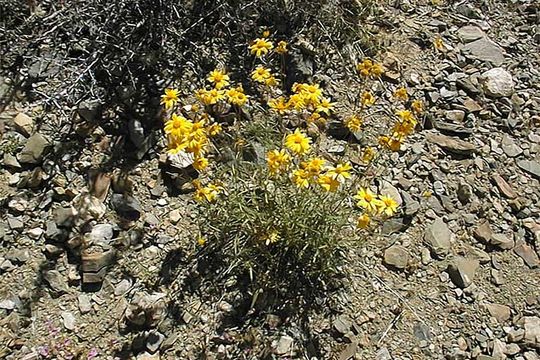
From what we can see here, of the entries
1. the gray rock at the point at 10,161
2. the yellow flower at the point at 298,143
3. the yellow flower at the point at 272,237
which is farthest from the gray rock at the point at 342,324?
the gray rock at the point at 10,161

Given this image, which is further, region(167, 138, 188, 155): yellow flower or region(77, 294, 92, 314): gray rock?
region(77, 294, 92, 314): gray rock

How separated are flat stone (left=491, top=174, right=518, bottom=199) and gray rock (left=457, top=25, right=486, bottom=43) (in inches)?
41.2

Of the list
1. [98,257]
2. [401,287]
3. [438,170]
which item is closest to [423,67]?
[438,170]

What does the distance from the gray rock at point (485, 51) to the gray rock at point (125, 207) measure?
223 centimetres

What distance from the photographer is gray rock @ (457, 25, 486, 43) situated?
392cm

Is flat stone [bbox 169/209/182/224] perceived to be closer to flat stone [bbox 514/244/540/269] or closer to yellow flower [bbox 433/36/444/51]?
flat stone [bbox 514/244/540/269]

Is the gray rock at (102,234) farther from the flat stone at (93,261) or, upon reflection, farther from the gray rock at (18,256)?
the gray rock at (18,256)

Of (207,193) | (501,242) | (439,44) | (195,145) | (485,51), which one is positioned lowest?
(501,242)

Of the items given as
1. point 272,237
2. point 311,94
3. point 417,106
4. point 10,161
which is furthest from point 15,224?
point 417,106

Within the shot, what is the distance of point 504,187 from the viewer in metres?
3.26

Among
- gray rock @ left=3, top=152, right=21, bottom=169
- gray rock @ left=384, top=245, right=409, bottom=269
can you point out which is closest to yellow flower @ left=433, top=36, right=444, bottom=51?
gray rock @ left=384, top=245, right=409, bottom=269

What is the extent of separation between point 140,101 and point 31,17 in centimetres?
76

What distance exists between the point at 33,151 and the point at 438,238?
1.97 metres

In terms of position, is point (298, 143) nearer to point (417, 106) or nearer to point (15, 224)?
point (417, 106)
